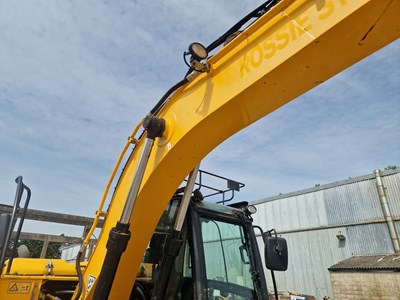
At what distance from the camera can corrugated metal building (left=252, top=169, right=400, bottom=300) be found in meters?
14.5

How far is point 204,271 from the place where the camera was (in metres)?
2.54

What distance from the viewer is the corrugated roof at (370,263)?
40.3 feet

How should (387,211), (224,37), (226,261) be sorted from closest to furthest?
(224,37)
(226,261)
(387,211)

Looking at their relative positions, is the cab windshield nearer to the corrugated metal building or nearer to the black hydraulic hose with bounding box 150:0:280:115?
the black hydraulic hose with bounding box 150:0:280:115

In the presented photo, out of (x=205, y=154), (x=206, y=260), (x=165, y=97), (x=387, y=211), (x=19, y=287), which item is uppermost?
(x=387, y=211)

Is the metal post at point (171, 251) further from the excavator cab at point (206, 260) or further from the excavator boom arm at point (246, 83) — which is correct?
the excavator boom arm at point (246, 83)


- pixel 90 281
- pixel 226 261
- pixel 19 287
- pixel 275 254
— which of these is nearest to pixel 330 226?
pixel 275 254

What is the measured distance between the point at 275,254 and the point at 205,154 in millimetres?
1390

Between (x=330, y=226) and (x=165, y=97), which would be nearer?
(x=165, y=97)

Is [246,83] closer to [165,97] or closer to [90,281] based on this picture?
[165,97]

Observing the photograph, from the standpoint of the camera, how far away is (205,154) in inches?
91.4

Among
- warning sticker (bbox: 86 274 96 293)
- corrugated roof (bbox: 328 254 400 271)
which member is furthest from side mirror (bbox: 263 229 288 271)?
corrugated roof (bbox: 328 254 400 271)

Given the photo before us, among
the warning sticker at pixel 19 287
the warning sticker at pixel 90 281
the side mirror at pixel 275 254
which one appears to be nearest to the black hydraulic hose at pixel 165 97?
the warning sticker at pixel 90 281

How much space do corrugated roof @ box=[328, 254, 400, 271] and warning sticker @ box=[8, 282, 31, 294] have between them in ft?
43.1
